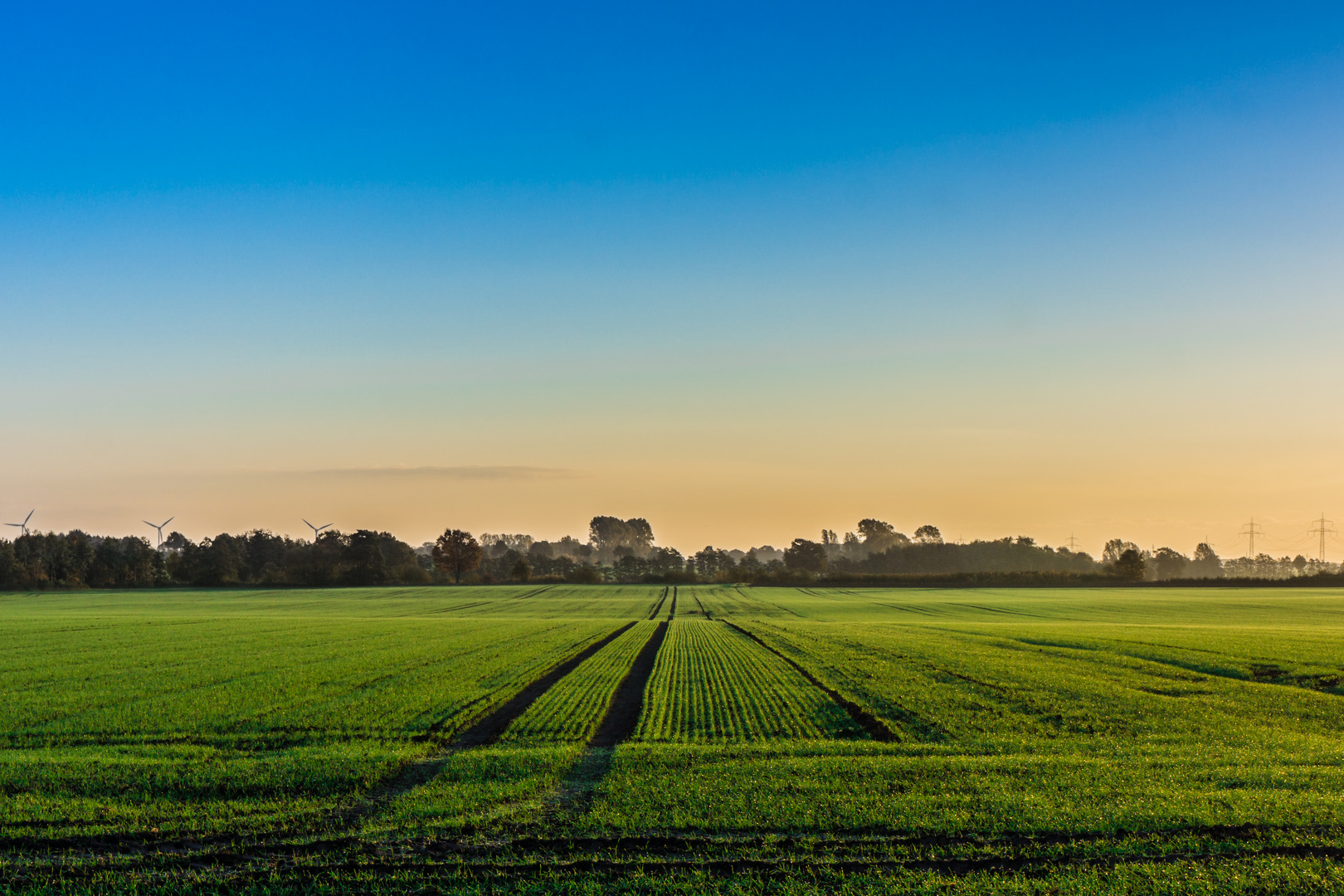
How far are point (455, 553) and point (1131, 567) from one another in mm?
151168

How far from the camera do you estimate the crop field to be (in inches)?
483

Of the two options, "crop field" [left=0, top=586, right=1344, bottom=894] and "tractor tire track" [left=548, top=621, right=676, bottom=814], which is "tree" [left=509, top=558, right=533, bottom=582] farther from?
"tractor tire track" [left=548, top=621, right=676, bottom=814]

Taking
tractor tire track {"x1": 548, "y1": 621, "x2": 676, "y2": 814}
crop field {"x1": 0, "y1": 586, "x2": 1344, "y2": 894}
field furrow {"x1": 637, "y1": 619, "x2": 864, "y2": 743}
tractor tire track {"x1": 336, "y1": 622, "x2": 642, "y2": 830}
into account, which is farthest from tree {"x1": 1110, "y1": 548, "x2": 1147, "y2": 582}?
tractor tire track {"x1": 336, "y1": 622, "x2": 642, "y2": 830}

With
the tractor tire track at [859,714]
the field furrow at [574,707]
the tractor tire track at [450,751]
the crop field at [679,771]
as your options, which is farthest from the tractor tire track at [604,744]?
the tractor tire track at [859,714]

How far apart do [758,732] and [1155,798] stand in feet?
31.3

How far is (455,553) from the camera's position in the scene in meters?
196

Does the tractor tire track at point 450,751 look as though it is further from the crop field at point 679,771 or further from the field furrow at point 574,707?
the field furrow at point 574,707

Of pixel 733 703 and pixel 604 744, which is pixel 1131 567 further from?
pixel 604 744

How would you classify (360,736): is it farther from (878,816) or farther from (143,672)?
(143,672)

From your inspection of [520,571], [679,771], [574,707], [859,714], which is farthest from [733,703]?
[520,571]

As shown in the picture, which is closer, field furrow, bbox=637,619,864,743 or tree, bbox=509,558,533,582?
→ field furrow, bbox=637,619,864,743

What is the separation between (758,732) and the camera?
21.7 metres

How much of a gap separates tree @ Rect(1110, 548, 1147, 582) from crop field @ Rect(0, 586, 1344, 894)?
139800 mm

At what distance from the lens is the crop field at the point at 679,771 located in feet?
40.2
